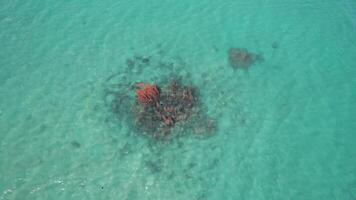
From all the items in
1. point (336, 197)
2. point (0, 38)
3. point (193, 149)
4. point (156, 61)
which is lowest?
point (336, 197)

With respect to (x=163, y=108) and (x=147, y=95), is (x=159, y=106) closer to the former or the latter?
(x=163, y=108)

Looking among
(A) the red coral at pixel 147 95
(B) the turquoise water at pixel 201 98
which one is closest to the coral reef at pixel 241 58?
(B) the turquoise water at pixel 201 98

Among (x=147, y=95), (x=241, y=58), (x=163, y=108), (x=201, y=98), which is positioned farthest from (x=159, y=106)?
(x=241, y=58)

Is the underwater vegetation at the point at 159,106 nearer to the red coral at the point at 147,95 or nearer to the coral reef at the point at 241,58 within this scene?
the red coral at the point at 147,95

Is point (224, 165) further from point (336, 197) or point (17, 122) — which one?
point (17, 122)

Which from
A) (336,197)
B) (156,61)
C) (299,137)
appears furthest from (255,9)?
(336,197)

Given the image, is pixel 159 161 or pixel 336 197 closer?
pixel 336 197

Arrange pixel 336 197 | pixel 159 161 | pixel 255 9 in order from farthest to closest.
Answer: pixel 255 9 < pixel 159 161 < pixel 336 197
